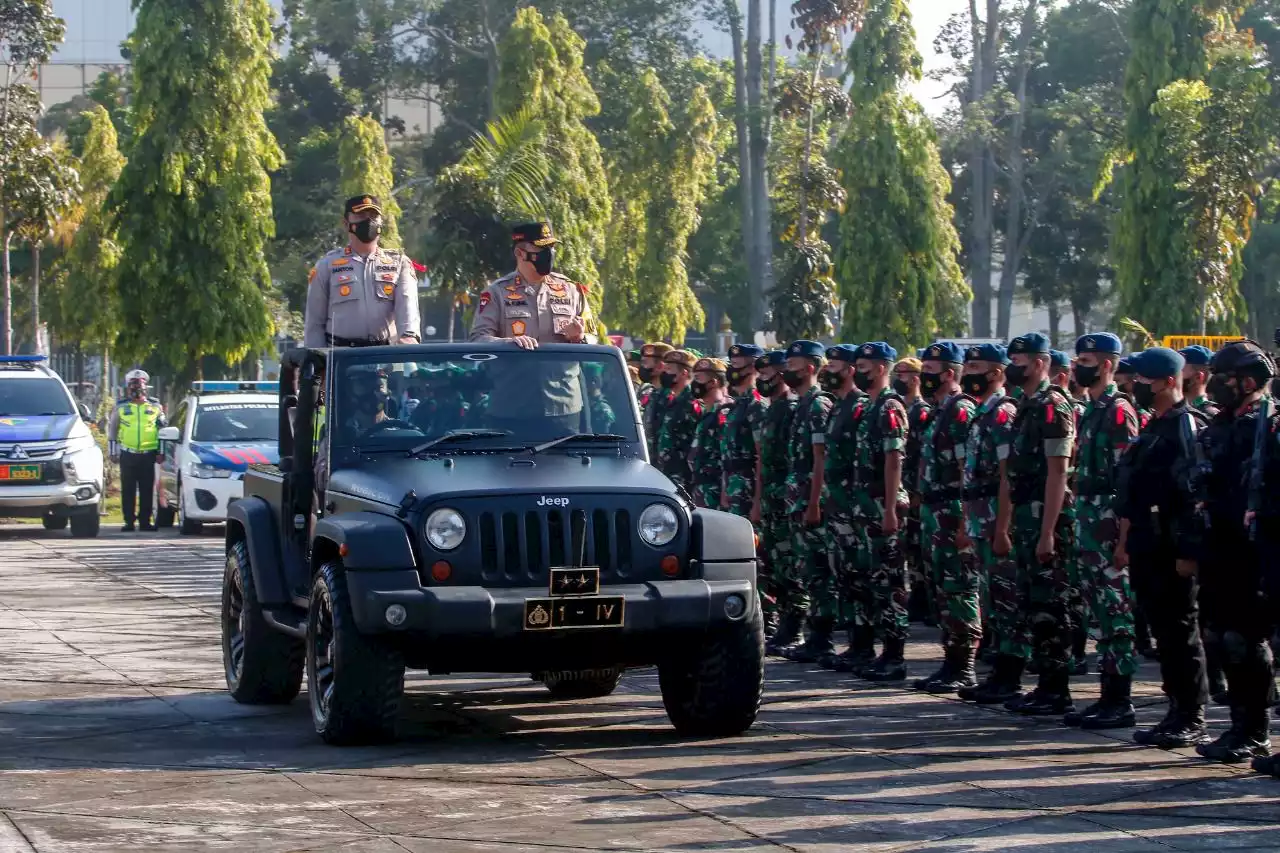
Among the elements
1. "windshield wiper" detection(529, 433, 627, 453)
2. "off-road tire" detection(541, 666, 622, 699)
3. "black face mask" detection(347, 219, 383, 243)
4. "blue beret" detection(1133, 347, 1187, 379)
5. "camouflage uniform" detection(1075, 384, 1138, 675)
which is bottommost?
"off-road tire" detection(541, 666, 622, 699)

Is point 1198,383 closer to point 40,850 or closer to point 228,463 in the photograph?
point 40,850

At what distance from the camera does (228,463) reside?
23891mm

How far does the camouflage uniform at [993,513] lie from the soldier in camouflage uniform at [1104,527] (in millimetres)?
452

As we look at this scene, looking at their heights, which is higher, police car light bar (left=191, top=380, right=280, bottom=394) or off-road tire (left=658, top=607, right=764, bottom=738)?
police car light bar (left=191, top=380, right=280, bottom=394)

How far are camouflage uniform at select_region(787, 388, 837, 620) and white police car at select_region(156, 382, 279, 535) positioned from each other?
38.1ft

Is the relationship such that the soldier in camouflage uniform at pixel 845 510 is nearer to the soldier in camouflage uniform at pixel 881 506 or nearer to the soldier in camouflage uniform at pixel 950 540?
the soldier in camouflage uniform at pixel 881 506

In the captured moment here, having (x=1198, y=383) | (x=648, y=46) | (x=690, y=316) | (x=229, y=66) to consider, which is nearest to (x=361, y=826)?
(x=1198, y=383)

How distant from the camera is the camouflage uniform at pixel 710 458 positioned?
14812mm

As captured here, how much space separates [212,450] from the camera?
2402 centimetres

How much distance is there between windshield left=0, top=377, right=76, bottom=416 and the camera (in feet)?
77.8

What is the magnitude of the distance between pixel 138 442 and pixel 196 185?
7.82m

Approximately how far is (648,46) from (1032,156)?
40.5ft

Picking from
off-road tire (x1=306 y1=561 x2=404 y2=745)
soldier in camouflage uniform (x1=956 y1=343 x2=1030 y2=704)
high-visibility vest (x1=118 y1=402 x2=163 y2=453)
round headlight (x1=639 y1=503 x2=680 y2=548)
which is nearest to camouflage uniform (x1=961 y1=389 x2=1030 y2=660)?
soldier in camouflage uniform (x1=956 y1=343 x2=1030 y2=704)

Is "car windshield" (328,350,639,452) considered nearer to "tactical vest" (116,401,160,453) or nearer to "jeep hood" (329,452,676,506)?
"jeep hood" (329,452,676,506)
